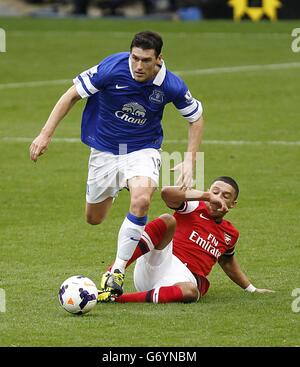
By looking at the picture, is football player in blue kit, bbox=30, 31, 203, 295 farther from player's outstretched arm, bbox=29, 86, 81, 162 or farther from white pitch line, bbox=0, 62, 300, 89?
white pitch line, bbox=0, 62, 300, 89

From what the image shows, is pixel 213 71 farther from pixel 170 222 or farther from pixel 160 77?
pixel 170 222

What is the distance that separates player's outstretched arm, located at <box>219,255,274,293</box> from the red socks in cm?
74

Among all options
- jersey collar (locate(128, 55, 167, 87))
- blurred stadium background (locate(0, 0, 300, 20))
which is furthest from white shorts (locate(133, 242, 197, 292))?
blurred stadium background (locate(0, 0, 300, 20))

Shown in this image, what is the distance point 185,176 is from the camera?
1069cm

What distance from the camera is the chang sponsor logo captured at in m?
11.3

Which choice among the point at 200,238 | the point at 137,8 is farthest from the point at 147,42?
the point at 137,8

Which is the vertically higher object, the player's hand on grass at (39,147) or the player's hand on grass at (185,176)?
the player's hand on grass at (39,147)

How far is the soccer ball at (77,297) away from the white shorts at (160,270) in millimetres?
826

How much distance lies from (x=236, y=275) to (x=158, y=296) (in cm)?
89

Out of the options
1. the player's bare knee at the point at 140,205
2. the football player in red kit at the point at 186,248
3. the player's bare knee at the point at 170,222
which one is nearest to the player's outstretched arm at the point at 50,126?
the player's bare knee at the point at 140,205

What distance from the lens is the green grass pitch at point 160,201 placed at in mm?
9500

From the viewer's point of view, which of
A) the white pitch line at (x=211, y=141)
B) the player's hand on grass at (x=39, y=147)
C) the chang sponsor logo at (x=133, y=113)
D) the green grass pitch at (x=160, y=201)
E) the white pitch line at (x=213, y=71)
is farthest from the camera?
the white pitch line at (x=213, y=71)

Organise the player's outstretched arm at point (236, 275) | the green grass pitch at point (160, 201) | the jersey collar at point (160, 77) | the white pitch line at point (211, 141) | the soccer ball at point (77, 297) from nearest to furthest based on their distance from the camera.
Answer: the green grass pitch at point (160, 201), the soccer ball at point (77, 297), the player's outstretched arm at point (236, 275), the jersey collar at point (160, 77), the white pitch line at point (211, 141)

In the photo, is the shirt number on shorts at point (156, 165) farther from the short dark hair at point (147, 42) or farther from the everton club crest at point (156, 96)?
the short dark hair at point (147, 42)
